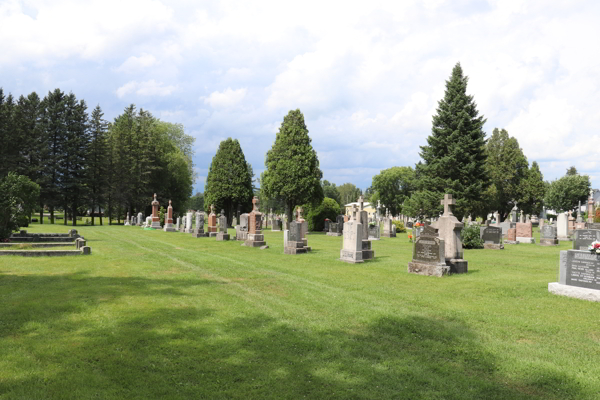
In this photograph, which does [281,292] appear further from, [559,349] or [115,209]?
[115,209]

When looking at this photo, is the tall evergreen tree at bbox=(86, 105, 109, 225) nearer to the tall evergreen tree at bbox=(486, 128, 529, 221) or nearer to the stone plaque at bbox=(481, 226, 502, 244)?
→ the stone plaque at bbox=(481, 226, 502, 244)

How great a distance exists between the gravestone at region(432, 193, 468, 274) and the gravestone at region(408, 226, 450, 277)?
23.0 inches

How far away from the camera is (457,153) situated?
120 feet

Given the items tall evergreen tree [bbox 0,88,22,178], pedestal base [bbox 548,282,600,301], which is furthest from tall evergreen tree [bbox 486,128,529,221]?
tall evergreen tree [bbox 0,88,22,178]

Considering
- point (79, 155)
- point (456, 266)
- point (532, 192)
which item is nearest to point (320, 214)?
point (456, 266)

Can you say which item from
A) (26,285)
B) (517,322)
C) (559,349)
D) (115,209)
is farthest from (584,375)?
→ (115,209)

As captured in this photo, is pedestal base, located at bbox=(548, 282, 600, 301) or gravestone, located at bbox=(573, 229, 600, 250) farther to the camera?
gravestone, located at bbox=(573, 229, 600, 250)

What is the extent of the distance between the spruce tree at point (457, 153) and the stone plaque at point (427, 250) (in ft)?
85.7

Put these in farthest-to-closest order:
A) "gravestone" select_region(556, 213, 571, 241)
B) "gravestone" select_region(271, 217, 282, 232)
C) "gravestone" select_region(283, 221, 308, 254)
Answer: "gravestone" select_region(271, 217, 282, 232), "gravestone" select_region(556, 213, 571, 241), "gravestone" select_region(283, 221, 308, 254)

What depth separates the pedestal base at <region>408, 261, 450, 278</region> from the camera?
37.5 ft

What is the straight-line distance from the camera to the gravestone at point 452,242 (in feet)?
39.8

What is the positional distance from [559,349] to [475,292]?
12.5 feet

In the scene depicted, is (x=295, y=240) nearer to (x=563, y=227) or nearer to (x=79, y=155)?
(x=563, y=227)

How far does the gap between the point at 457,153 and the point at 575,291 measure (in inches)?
1193
